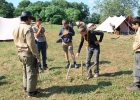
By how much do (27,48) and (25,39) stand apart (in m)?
0.22

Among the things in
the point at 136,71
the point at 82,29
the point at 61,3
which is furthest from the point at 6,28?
the point at 61,3

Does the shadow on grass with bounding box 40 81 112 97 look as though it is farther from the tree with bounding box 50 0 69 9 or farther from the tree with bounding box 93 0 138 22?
the tree with bounding box 50 0 69 9

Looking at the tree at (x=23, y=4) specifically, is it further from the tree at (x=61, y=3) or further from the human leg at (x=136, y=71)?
the human leg at (x=136, y=71)

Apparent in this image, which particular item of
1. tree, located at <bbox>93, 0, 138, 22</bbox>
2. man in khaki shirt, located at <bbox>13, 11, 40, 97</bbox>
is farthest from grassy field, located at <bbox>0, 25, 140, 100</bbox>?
tree, located at <bbox>93, 0, 138, 22</bbox>

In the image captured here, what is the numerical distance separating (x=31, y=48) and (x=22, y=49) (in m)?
0.30

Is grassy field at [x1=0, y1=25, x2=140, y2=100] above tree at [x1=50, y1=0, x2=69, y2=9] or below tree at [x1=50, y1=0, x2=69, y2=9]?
below

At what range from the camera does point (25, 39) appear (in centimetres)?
495

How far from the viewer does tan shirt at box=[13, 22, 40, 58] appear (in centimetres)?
483

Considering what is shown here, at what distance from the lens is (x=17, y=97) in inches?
212

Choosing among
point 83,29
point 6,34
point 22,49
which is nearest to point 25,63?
point 22,49

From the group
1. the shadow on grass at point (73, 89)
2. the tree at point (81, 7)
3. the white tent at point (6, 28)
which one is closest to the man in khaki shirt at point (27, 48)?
the shadow on grass at point (73, 89)

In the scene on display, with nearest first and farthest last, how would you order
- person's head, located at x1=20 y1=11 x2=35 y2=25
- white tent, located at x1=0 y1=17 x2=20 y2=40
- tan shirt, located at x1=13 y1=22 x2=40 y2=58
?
tan shirt, located at x1=13 y1=22 x2=40 y2=58, person's head, located at x1=20 y1=11 x2=35 y2=25, white tent, located at x1=0 y1=17 x2=20 y2=40

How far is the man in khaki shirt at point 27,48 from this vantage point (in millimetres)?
4855

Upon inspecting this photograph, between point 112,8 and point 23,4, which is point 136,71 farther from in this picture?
point 23,4
